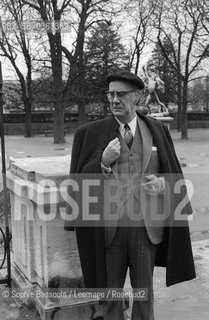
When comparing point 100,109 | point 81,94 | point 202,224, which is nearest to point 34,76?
point 81,94

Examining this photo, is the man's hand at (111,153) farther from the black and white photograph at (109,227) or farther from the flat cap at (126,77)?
the flat cap at (126,77)

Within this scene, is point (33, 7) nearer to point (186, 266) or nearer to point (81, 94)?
point (81, 94)

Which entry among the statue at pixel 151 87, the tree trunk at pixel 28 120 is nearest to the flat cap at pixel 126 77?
the statue at pixel 151 87

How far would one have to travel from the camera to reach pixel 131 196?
2.57m

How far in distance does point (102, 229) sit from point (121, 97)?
0.81m

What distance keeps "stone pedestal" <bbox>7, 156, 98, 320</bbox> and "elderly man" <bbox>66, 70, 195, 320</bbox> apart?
36 cm

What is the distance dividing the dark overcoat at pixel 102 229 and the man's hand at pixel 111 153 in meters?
0.07

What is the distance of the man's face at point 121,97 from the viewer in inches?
101

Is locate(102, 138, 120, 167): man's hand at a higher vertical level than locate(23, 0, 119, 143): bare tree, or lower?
lower

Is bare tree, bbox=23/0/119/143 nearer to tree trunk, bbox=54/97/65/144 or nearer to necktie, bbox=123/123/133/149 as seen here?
tree trunk, bbox=54/97/65/144

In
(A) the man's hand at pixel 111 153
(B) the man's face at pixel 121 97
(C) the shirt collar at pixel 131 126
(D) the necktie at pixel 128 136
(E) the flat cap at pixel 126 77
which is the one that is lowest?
(A) the man's hand at pixel 111 153

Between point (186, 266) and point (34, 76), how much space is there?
115 feet

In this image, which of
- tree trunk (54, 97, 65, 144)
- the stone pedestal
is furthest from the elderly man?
tree trunk (54, 97, 65, 144)

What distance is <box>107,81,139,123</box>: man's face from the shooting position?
256 centimetres
